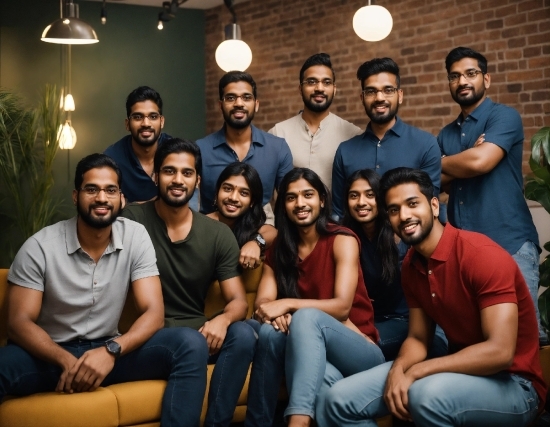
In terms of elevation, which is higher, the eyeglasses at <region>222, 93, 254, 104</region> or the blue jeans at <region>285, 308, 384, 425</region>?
the eyeglasses at <region>222, 93, 254, 104</region>

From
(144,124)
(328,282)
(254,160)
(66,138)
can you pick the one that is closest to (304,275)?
(328,282)

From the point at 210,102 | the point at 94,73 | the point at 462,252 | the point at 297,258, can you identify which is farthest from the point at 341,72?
the point at 462,252

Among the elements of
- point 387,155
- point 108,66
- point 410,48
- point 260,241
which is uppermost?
point 108,66

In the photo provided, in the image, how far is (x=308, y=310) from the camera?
128 inches

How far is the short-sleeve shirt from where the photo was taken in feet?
11.7

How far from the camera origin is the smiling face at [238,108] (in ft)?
13.9

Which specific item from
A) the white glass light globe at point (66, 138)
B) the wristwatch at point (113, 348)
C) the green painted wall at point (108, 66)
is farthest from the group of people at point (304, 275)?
the green painted wall at point (108, 66)

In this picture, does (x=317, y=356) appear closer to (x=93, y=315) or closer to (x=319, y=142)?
(x=93, y=315)

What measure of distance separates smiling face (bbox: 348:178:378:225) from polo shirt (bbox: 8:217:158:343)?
0.96 meters

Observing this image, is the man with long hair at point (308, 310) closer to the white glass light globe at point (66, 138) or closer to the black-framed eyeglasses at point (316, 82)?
the black-framed eyeglasses at point (316, 82)

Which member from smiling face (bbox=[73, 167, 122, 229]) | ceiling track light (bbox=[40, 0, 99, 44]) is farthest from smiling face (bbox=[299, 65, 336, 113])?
ceiling track light (bbox=[40, 0, 99, 44])

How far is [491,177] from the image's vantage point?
12.7 feet

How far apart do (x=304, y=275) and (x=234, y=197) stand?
0.57 m

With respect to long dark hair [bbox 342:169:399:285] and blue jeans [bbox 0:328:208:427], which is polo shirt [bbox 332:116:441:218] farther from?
blue jeans [bbox 0:328:208:427]
